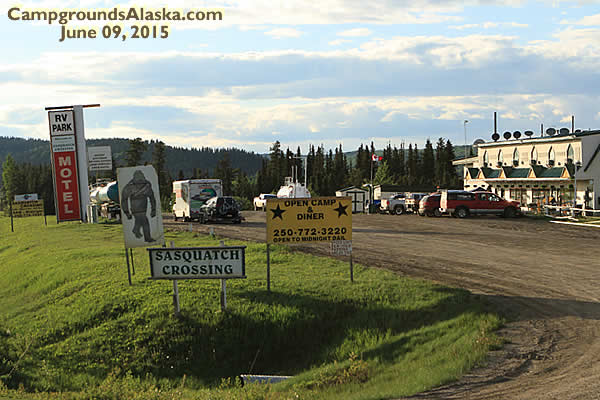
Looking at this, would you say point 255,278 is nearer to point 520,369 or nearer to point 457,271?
point 457,271

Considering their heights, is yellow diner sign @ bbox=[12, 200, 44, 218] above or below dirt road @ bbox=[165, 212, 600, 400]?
above

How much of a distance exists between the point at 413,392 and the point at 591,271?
12172mm

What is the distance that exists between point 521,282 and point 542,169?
4168 centimetres

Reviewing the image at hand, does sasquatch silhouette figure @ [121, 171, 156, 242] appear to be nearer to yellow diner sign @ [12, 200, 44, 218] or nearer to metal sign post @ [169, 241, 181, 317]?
metal sign post @ [169, 241, 181, 317]

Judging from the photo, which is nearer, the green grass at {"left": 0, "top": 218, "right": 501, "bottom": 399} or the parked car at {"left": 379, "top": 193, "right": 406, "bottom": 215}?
the green grass at {"left": 0, "top": 218, "right": 501, "bottom": 399}

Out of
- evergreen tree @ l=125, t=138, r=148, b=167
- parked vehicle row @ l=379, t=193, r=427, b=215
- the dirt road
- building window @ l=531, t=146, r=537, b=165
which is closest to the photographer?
the dirt road

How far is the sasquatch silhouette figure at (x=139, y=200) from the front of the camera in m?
16.7

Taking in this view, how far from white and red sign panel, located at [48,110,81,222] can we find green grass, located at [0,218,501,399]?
93.5 feet

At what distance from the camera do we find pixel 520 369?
32.6 ft

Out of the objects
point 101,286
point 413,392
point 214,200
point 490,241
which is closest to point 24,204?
point 214,200

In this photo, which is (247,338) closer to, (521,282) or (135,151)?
(521,282)

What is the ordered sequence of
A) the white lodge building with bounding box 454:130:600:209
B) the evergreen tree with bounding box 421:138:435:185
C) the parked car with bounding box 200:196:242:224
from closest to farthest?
the parked car with bounding box 200:196:242:224 < the white lodge building with bounding box 454:130:600:209 < the evergreen tree with bounding box 421:138:435:185

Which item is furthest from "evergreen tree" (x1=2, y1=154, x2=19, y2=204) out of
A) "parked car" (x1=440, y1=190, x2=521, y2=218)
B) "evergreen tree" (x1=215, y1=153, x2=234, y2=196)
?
"parked car" (x1=440, y1=190, x2=521, y2=218)

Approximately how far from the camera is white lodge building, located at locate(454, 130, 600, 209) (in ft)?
163
